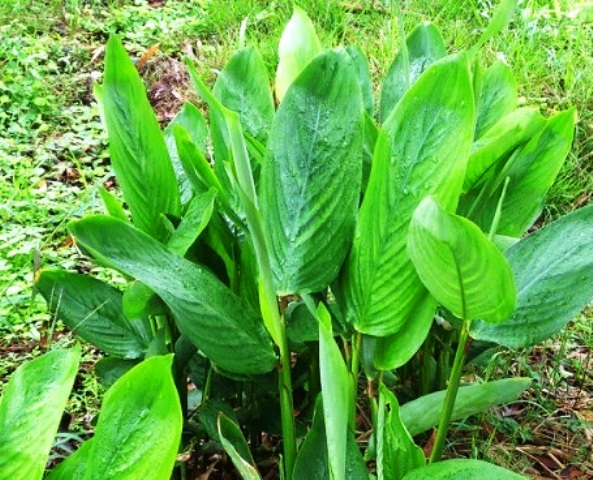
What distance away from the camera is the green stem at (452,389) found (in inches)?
32.1

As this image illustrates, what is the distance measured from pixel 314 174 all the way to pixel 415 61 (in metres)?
0.37

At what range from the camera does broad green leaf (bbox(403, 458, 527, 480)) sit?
0.70 meters

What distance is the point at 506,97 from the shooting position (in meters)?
1.11

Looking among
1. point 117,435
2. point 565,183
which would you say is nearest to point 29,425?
point 117,435

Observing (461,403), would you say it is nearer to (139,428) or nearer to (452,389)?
(452,389)

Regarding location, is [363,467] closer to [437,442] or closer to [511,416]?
[437,442]

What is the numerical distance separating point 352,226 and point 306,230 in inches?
1.8

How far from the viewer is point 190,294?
815 millimetres

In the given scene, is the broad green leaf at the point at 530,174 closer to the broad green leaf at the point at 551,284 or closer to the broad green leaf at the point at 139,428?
the broad green leaf at the point at 551,284

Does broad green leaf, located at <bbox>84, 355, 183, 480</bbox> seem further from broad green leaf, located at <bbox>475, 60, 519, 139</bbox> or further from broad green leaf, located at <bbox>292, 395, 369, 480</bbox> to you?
broad green leaf, located at <bbox>475, 60, 519, 139</bbox>

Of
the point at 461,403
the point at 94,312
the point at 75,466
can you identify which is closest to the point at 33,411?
the point at 75,466

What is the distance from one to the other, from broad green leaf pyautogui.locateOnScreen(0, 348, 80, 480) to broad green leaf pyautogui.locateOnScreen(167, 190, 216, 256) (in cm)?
21

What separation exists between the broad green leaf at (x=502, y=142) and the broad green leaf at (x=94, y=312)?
44cm

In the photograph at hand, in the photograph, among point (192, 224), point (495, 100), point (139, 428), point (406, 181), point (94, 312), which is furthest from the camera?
point (495, 100)
